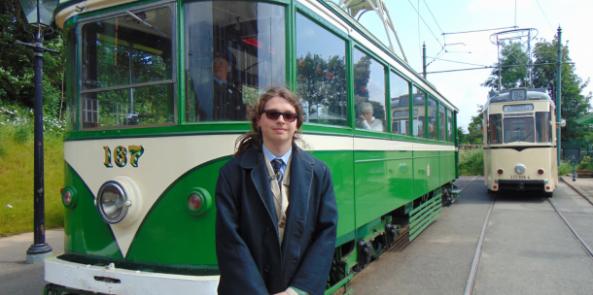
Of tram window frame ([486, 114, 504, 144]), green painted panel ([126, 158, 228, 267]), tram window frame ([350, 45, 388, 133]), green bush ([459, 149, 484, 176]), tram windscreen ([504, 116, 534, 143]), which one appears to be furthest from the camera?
green bush ([459, 149, 484, 176])

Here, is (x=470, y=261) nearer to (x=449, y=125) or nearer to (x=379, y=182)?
(x=379, y=182)

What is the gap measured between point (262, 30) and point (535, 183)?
12.0 meters

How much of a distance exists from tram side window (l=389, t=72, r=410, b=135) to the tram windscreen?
25.5 ft

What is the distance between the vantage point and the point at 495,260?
655 cm

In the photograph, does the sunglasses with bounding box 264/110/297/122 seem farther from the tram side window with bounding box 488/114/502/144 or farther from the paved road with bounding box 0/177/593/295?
the tram side window with bounding box 488/114/502/144

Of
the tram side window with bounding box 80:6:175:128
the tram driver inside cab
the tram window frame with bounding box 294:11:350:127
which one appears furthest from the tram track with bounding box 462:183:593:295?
the tram side window with bounding box 80:6:175:128

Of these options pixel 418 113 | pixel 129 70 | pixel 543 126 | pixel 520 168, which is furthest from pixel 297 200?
pixel 543 126

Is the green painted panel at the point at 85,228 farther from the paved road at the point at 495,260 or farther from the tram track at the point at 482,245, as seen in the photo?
the tram track at the point at 482,245

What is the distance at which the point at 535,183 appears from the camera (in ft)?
42.7

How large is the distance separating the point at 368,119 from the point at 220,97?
219 cm

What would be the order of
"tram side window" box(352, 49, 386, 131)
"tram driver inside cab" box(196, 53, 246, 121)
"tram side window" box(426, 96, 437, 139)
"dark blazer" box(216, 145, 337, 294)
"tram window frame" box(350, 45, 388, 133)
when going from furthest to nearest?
"tram side window" box(426, 96, 437, 139), "tram side window" box(352, 49, 386, 131), "tram window frame" box(350, 45, 388, 133), "tram driver inside cab" box(196, 53, 246, 121), "dark blazer" box(216, 145, 337, 294)

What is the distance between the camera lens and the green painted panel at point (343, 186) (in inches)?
157

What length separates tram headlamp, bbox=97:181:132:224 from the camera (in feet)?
11.0

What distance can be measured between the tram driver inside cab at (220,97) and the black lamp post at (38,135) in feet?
13.5
